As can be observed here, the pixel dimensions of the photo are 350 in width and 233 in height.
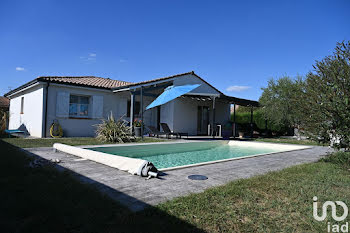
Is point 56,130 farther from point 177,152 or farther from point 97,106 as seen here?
point 177,152

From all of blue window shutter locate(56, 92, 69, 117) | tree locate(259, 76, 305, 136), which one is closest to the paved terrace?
blue window shutter locate(56, 92, 69, 117)

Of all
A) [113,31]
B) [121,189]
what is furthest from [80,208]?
[113,31]

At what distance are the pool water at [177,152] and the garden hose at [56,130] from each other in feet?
17.4

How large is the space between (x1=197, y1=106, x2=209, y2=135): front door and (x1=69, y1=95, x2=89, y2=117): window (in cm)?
808

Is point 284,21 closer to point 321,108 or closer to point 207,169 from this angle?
point 321,108

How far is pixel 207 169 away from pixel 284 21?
483 inches

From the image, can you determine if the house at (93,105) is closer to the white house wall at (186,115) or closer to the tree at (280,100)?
the white house wall at (186,115)

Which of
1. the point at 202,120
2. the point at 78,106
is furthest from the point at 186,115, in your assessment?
the point at 78,106

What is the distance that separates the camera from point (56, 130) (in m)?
12.1

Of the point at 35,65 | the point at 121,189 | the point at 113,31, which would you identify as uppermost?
the point at 113,31

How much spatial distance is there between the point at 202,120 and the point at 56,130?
10116 millimetres

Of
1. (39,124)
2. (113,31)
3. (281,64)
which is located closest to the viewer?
(39,124)

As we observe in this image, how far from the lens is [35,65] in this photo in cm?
1953

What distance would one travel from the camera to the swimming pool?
787 centimetres
